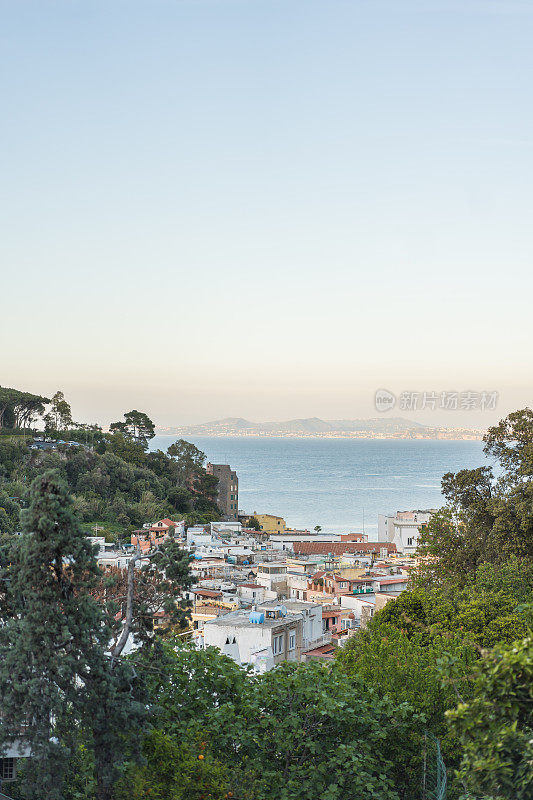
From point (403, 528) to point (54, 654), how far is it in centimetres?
5402

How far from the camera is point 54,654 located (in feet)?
25.0

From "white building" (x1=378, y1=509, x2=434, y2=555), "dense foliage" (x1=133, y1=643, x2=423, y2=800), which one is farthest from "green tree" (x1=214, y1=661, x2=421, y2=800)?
"white building" (x1=378, y1=509, x2=434, y2=555)

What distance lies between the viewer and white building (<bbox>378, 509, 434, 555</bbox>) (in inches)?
2296

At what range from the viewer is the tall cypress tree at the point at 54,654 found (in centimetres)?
747

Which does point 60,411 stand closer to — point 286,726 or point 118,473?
point 118,473

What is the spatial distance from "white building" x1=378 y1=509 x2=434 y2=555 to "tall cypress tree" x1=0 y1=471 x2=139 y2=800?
1921 inches

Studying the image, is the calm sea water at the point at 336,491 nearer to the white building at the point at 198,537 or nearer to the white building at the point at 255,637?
the white building at the point at 198,537

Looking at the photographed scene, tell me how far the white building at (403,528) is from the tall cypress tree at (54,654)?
160 feet

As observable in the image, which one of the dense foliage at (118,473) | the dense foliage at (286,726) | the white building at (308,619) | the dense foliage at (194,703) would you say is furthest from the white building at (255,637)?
the dense foliage at (118,473)

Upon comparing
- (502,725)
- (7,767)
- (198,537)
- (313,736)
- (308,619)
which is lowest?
(198,537)

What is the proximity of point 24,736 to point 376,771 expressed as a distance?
428 centimetres

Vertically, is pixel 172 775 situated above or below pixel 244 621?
above

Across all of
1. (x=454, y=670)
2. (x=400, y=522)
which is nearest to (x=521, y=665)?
(x=454, y=670)

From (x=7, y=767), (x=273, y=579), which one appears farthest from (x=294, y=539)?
(x=7, y=767)
